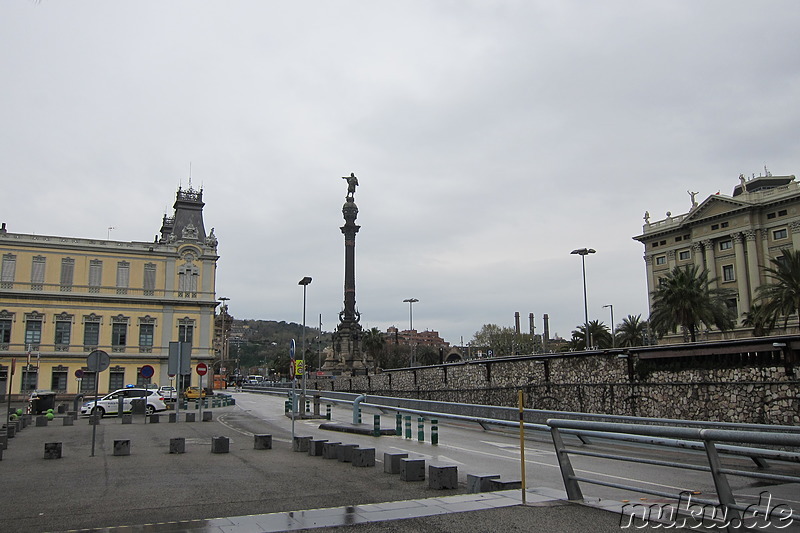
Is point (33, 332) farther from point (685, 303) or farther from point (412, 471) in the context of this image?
point (412, 471)

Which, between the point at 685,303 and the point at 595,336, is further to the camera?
the point at 595,336

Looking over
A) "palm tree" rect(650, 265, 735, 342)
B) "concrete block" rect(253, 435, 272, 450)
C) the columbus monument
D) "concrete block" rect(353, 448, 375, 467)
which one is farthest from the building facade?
"concrete block" rect(353, 448, 375, 467)

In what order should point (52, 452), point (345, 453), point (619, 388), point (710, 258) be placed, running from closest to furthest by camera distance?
1. point (345, 453)
2. point (52, 452)
3. point (619, 388)
4. point (710, 258)

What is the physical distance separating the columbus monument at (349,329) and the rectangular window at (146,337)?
18259 millimetres

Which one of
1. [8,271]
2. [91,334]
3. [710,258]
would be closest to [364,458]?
[91,334]

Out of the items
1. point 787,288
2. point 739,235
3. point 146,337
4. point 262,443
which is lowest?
point 262,443

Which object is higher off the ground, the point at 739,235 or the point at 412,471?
the point at 739,235

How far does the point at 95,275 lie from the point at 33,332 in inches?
303

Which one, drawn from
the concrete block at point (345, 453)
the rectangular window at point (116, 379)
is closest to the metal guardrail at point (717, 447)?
the concrete block at point (345, 453)

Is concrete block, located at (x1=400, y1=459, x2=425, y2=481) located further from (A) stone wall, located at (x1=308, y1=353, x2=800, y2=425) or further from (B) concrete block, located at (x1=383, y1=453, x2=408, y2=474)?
(A) stone wall, located at (x1=308, y1=353, x2=800, y2=425)

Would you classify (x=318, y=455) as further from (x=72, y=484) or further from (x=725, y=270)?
(x=725, y=270)

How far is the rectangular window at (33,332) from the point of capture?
6144 cm

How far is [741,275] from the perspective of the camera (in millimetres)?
71625

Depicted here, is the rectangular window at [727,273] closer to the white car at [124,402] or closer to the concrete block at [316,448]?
the white car at [124,402]
